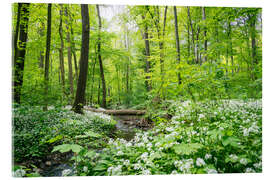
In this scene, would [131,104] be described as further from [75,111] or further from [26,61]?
[26,61]

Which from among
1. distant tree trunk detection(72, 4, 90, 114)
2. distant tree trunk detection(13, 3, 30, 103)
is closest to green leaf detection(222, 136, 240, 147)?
distant tree trunk detection(13, 3, 30, 103)

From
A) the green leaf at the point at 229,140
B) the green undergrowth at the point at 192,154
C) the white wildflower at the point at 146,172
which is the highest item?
the green leaf at the point at 229,140

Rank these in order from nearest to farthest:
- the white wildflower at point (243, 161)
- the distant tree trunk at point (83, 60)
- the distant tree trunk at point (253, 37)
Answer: the white wildflower at point (243, 161) < the distant tree trunk at point (253, 37) < the distant tree trunk at point (83, 60)

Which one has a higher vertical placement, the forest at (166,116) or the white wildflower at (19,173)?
the forest at (166,116)

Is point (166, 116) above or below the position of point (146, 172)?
above

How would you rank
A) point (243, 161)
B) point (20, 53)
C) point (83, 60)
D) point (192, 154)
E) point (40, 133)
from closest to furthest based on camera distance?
point (243, 161)
point (192, 154)
point (40, 133)
point (20, 53)
point (83, 60)

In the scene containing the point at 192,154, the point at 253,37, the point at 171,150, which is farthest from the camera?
the point at 253,37

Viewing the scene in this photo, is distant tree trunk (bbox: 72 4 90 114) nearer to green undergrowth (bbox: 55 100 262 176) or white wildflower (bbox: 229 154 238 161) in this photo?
green undergrowth (bbox: 55 100 262 176)

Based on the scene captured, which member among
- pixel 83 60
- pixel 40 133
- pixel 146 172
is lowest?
pixel 146 172

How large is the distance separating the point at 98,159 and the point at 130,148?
0.40 m

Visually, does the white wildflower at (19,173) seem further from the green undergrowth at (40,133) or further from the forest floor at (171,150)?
the green undergrowth at (40,133)

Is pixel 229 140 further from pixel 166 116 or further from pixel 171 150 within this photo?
pixel 166 116

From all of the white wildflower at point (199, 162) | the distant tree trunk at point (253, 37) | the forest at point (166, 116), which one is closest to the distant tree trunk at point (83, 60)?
the forest at point (166, 116)

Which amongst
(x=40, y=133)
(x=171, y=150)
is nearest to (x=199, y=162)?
(x=171, y=150)
